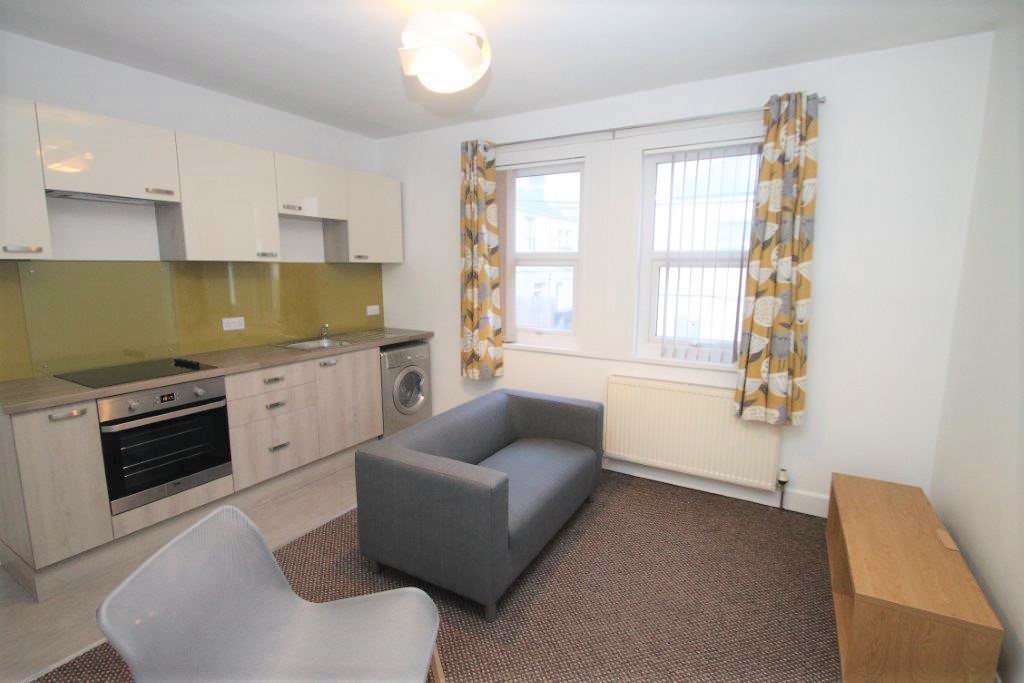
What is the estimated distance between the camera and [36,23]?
7.05 feet

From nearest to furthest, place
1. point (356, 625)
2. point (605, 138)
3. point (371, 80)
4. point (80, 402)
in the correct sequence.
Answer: point (356, 625), point (80, 402), point (371, 80), point (605, 138)

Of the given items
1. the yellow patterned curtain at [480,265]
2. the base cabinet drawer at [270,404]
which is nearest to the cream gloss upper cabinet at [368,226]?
the yellow patterned curtain at [480,265]

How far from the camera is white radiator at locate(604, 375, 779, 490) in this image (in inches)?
111

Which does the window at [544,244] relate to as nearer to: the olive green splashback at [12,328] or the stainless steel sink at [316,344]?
the stainless steel sink at [316,344]

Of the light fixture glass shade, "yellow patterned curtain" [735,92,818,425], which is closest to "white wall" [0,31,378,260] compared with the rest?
the light fixture glass shade

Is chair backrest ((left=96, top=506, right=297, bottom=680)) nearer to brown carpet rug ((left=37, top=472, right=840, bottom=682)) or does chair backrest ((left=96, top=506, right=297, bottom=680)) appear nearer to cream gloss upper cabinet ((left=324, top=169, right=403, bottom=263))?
brown carpet rug ((left=37, top=472, right=840, bottom=682))

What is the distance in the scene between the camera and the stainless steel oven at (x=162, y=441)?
2225 millimetres

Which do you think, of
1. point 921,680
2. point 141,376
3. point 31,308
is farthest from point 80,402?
point 921,680

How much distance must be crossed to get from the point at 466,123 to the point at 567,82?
3.54 feet

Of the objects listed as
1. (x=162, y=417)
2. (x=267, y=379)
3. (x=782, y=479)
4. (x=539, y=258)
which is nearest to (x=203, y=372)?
(x=162, y=417)

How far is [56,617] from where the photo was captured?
2.00 metres

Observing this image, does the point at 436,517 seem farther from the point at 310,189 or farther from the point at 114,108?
the point at 114,108

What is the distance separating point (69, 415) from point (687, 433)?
130 inches

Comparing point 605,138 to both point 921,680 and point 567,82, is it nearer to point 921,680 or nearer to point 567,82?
point 567,82
